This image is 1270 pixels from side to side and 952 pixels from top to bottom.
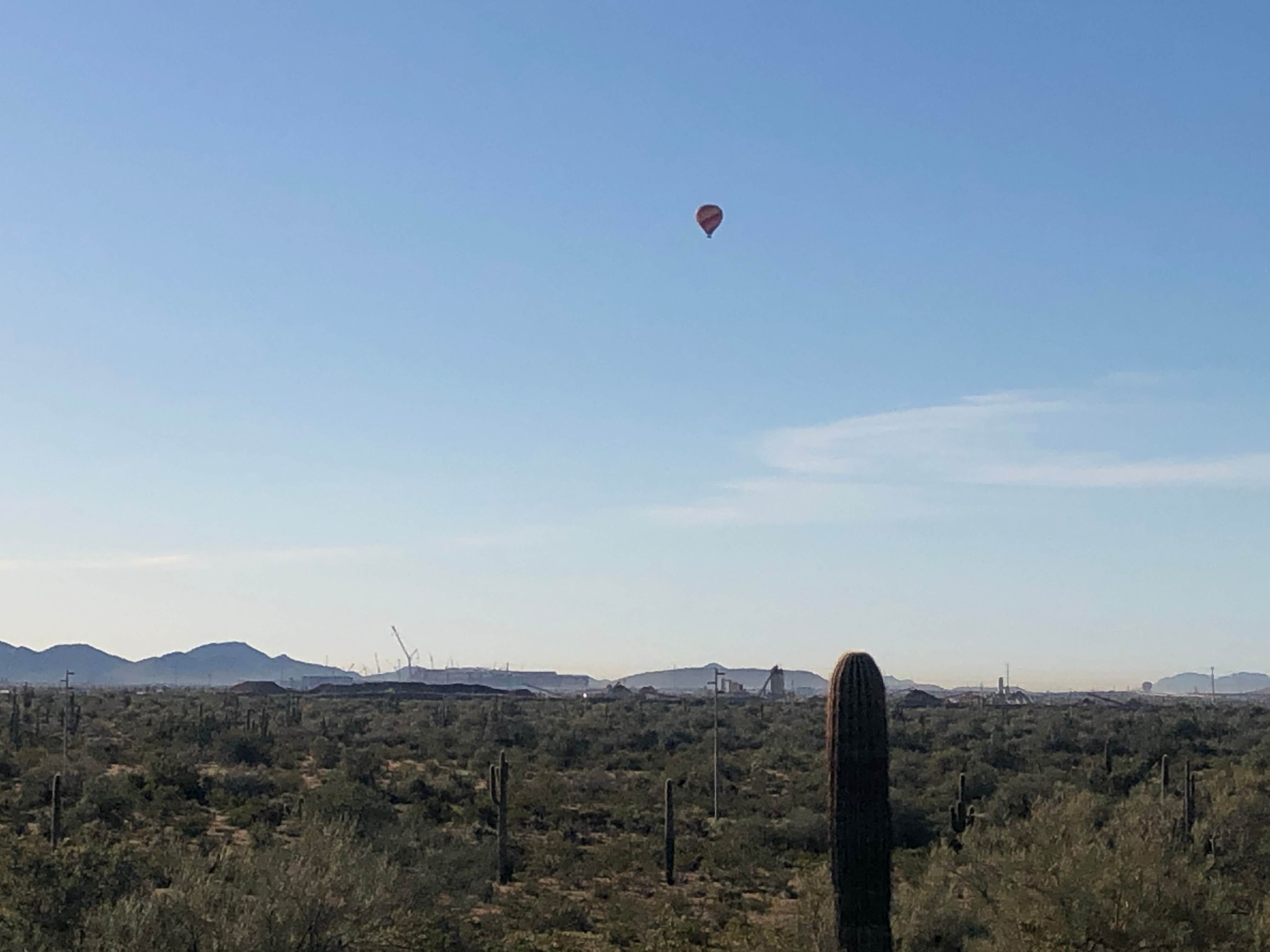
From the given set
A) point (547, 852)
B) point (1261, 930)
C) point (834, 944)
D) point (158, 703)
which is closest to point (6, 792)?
point (547, 852)

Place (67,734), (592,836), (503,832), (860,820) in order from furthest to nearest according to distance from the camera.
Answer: (67,734) < (592,836) < (503,832) < (860,820)

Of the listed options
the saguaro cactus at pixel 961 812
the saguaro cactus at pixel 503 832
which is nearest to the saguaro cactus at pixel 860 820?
the saguaro cactus at pixel 503 832

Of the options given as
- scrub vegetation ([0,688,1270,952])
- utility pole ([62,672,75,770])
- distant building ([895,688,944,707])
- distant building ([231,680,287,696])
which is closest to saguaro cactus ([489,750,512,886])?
scrub vegetation ([0,688,1270,952])

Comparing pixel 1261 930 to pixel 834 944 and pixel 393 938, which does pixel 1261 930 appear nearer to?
pixel 834 944

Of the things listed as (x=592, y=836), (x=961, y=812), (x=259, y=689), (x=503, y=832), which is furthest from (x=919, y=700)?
(x=503, y=832)

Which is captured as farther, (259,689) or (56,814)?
(259,689)

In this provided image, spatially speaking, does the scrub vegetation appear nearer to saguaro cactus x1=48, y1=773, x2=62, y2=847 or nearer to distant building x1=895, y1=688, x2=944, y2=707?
saguaro cactus x1=48, y1=773, x2=62, y2=847

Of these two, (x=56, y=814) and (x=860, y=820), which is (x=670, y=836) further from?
(x=860, y=820)
